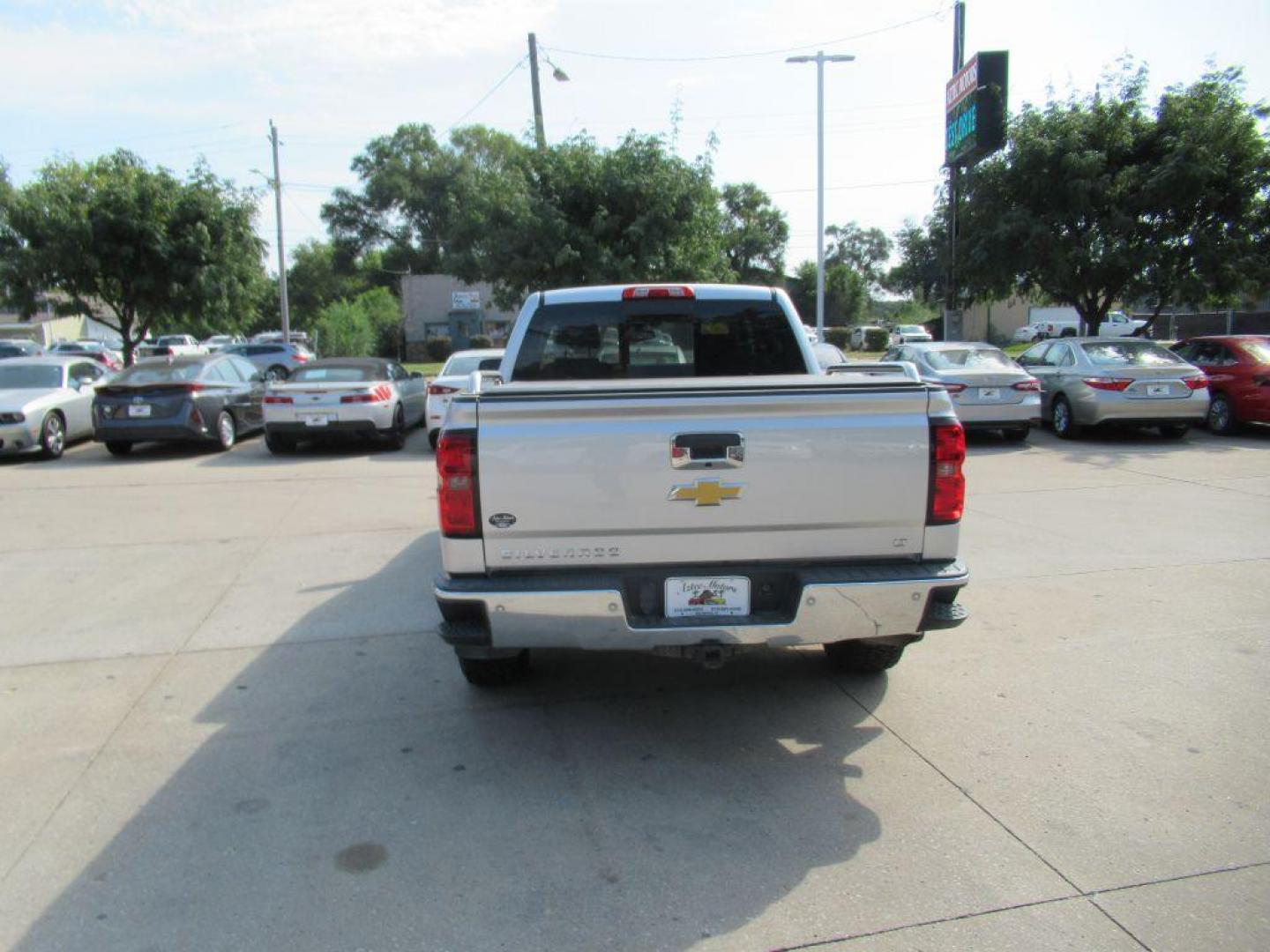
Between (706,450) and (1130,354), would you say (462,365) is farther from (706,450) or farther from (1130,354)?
(706,450)

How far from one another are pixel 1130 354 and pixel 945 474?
1214 centimetres

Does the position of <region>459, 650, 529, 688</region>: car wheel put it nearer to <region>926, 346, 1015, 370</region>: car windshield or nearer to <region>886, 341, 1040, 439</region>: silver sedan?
<region>886, 341, 1040, 439</region>: silver sedan

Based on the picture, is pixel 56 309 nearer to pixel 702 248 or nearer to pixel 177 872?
pixel 702 248

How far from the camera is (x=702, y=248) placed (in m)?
19.1

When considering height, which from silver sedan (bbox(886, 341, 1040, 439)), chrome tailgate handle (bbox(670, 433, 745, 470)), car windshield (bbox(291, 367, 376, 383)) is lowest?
silver sedan (bbox(886, 341, 1040, 439))

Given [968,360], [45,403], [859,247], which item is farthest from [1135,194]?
[859,247]

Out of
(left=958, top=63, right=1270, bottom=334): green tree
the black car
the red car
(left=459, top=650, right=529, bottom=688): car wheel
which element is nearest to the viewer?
(left=459, top=650, right=529, bottom=688): car wheel

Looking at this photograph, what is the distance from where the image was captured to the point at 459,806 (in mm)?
3611

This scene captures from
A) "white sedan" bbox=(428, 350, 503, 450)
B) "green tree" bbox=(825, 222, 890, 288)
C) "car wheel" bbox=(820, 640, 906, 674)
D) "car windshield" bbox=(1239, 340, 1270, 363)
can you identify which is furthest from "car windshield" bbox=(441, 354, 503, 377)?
"green tree" bbox=(825, 222, 890, 288)

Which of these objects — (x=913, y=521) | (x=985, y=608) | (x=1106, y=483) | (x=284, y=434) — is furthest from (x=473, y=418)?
(x=284, y=434)

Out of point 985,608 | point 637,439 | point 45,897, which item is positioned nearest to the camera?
point 45,897

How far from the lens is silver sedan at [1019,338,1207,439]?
13250 mm

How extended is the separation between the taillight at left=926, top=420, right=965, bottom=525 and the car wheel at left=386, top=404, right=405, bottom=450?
11.1 m

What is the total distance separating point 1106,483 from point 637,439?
339 inches
